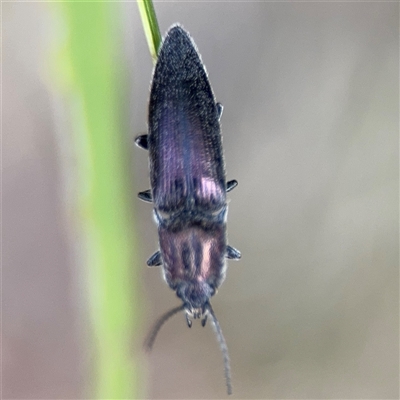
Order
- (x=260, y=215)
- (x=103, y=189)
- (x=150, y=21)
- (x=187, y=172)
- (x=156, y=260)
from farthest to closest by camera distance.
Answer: (x=260, y=215) < (x=103, y=189) < (x=156, y=260) < (x=187, y=172) < (x=150, y=21)

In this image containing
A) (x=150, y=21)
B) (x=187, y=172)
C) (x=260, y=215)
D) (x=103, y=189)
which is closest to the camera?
(x=150, y=21)

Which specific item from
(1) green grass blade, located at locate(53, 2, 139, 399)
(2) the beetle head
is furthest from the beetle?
(1) green grass blade, located at locate(53, 2, 139, 399)

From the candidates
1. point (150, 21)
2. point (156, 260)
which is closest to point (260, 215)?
point (156, 260)

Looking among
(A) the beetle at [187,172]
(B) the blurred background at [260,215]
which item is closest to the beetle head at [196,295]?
(A) the beetle at [187,172]

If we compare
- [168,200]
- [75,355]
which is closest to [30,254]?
[75,355]

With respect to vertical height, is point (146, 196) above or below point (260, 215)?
below

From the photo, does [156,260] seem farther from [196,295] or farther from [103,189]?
[103,189]

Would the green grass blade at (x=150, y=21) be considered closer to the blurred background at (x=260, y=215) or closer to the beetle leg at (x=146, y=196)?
the beetle leg at (x=146, y=196)
